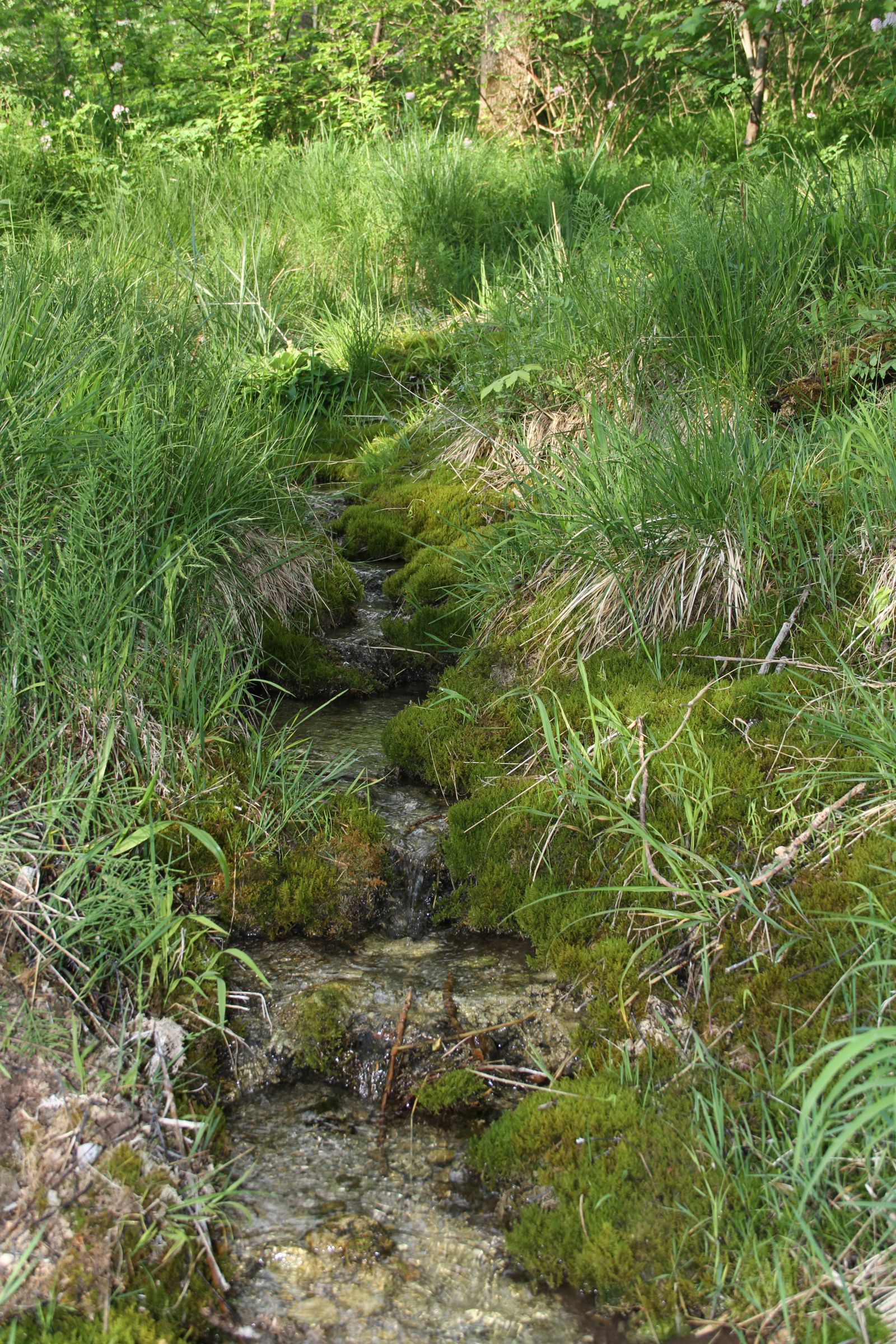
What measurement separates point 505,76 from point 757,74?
9.76 feet

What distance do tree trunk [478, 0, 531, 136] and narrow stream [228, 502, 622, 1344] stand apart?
→ 24.6 feet

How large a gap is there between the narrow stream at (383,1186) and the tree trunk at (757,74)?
5447mm

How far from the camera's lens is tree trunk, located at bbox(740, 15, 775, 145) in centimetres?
630

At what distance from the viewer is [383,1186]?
2213 millimetres

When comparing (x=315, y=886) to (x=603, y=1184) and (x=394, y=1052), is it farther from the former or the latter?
(x=603, y=1184)

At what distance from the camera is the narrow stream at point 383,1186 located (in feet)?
6.27

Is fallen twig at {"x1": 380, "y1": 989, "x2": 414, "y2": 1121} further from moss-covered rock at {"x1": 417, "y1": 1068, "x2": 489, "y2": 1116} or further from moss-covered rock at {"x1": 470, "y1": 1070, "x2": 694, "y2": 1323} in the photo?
moss-covered rock at {"x1": 470, "y1": 1070, "x2": 694, "y2": 1323}

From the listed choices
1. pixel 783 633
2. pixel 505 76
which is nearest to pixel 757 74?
pixel 505 76

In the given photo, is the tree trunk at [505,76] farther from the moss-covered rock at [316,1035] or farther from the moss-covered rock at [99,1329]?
the moss-covered rock at [99,1329]

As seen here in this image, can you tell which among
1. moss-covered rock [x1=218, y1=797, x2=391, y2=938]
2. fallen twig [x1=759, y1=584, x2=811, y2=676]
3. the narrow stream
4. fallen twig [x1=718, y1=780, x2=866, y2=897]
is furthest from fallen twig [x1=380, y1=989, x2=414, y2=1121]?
fallen twig [x1=759, y1=584, x2=811, y2=676]

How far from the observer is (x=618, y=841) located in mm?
2801

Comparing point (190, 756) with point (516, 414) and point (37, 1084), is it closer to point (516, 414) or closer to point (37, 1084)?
point (37, 1084)

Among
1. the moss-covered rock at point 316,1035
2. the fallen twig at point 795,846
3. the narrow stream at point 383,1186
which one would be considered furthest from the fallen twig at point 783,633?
the moss-covered rock at point 316,1035

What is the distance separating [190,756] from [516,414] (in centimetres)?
239
